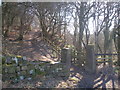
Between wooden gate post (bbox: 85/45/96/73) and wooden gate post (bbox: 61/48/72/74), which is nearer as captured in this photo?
wooden gate post (bbox: 61/48/72/74)

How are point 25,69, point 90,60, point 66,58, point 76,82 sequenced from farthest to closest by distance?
point 90,60 → point 66,58 → point 76,82 → point 25,69

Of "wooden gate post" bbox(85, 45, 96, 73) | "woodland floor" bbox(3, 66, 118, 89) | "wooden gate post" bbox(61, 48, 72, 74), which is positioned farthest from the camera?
"wooden gate post" bbox(85, 45, 96, 73)

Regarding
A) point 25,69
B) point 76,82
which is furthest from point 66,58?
point 25,69

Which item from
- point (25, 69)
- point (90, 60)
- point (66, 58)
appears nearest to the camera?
point (25, 69)

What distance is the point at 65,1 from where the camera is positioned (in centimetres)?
805

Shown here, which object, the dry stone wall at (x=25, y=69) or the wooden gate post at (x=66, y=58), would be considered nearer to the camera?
the dry stone wall at (x=25, y=69)

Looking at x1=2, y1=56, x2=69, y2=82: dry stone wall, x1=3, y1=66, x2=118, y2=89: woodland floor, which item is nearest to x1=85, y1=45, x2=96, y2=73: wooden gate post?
x1=3, y1=66, x2=118, y2=89: woodland floor

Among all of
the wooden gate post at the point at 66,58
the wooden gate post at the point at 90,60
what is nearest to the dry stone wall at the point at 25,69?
the wooden gate post at the point at 66,58

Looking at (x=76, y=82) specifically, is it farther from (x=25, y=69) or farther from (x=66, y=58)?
(x=25, y=69)

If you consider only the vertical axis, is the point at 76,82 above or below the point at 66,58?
below

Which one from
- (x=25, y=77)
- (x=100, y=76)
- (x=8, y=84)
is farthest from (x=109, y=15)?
(x=8, y=84)

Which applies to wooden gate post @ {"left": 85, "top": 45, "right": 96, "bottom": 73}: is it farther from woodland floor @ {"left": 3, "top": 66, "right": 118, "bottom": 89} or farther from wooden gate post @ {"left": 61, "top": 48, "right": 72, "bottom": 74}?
wooden gate post @ {"left": 61, "top": 48, "right": 72, "bottom": 74}

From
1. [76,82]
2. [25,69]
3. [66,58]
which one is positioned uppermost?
[66,58]

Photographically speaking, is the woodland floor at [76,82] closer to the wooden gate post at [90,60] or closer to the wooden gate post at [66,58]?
the wooden gate post at [90,60]
